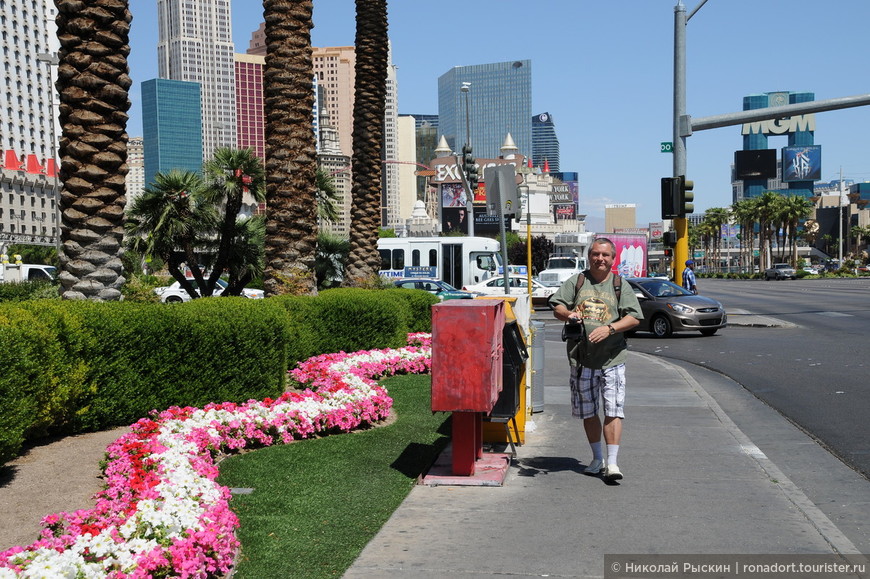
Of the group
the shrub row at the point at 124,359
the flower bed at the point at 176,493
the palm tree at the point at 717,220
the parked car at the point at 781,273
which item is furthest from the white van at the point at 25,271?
the palm tree at the point at 717,220

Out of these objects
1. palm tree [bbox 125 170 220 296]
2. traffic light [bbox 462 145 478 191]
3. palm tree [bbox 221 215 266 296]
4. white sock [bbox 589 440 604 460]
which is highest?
traffic light [bbox 462 145 478 191]

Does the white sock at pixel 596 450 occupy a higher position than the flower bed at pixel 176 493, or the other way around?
the flower bed at pixel 176 493

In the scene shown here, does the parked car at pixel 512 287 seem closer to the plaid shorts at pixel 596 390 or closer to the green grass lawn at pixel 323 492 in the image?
the green grass lawn at pixel 323 492

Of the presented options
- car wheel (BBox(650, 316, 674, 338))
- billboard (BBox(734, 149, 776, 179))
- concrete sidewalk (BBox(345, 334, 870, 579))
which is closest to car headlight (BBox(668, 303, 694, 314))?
car wheel (BBox(650, 316, 674, 338))

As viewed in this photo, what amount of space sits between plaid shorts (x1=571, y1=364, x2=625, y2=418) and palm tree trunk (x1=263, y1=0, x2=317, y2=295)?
8367 mm

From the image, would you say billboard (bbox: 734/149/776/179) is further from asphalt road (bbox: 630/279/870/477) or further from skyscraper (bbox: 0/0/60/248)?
asphalt road (bbox: 630/279/870/477)

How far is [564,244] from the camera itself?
196 ft

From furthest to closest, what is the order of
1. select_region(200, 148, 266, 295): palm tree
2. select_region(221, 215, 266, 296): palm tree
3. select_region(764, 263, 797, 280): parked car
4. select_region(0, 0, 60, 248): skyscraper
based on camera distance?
select_region(0, 0, 60, 248): skyscraper, select_region(764, 263, 797, 280): parked car, select_region(221, 215, 266, 296): palm tree, select_region(200, 148, 266, 295): palm tree

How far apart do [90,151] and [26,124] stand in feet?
479

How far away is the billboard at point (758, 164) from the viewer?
123 m

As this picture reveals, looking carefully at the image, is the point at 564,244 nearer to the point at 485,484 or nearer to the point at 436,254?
the point at 436,254

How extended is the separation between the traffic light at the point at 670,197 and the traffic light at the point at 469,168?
12457 millimetres

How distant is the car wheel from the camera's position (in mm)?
22875

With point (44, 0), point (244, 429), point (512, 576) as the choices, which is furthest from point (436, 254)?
point (44, 0)
